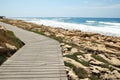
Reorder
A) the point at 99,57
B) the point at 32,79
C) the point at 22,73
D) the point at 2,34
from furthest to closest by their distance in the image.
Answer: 1. the point at 2,34
2. the point at 99,57
3. the point at 22,73
4. the point at 32,79

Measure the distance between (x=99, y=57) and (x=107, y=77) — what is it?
134 inches

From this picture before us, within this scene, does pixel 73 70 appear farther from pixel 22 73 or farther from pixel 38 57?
pixel 22 73

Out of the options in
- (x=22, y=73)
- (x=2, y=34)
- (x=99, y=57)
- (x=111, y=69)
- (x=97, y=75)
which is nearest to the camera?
(x=22, y=73)

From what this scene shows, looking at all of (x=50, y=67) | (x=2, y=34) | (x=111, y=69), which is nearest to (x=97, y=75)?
(x=111, y=69)

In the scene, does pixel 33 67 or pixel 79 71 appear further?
pixel 79 71

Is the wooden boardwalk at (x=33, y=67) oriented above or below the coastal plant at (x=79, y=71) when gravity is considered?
above

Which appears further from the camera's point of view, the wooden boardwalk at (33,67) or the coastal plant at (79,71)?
the coastal plant at (79,71)

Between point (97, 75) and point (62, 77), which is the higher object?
point (62, 77)

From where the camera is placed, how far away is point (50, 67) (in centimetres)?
895

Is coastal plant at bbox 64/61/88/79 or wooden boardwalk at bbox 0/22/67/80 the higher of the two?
wooden boardwalk at bbox 0/22/67/80

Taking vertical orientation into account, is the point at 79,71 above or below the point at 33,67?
below

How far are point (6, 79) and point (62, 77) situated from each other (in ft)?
5.79

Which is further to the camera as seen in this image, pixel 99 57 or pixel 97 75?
pixel 99 57

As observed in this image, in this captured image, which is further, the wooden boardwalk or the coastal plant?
the coastal plant
